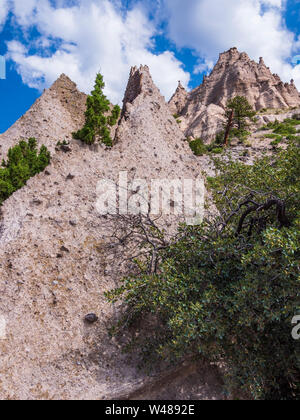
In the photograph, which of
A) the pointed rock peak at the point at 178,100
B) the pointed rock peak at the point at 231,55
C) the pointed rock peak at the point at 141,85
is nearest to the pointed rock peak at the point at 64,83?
the pointed rock peak at the point at 141,85

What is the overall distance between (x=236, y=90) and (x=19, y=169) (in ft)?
209

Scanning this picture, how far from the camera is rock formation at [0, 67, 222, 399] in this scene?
227 inches

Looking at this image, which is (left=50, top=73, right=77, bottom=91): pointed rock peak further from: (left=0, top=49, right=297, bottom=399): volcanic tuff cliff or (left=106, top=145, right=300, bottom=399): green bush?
(left=106, top=145, right=300, bottom=399): green bush

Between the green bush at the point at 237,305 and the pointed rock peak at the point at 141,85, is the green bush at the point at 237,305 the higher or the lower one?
the lower one

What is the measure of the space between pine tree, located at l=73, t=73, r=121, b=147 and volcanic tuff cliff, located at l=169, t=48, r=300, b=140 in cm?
4465

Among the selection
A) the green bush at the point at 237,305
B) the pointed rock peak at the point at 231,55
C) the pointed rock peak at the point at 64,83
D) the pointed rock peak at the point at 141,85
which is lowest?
the green bush at the point at 237,305

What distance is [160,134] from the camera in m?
13.5

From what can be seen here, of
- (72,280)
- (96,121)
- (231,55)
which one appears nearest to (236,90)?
(231,55)

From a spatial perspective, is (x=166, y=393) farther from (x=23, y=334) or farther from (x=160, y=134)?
(x=160, y=134)

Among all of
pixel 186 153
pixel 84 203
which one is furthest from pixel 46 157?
pixel 186 153

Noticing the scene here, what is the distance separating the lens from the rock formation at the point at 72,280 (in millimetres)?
5773

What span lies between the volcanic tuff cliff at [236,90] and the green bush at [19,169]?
1864 inches

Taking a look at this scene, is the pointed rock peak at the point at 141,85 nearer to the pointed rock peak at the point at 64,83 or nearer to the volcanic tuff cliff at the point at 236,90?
the pointed rock peak at the point at 64,83

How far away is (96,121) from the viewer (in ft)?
39.8
